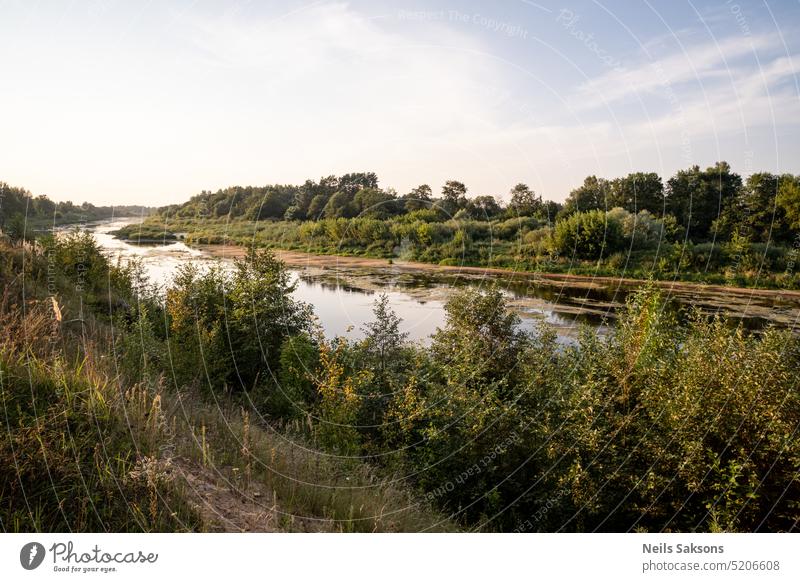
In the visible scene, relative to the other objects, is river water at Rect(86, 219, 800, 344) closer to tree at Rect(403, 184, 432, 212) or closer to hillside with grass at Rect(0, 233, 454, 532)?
tree at Rect(403, 184, 432, 212)

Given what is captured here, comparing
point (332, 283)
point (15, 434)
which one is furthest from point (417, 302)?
point (15, 434)

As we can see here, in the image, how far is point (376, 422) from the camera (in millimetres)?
7699

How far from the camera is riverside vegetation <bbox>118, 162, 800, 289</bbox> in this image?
10586 millimetres

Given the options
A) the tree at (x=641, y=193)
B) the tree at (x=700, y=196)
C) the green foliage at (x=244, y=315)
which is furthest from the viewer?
the tree at (x=700, y=196)

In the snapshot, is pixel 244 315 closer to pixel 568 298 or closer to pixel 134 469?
pixel 134 469

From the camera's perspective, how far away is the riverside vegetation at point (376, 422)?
297 centimetres

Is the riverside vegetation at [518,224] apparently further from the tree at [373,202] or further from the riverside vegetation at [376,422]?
the riverside vegetation at [376,422]

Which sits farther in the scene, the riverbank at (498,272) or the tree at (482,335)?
the riverbank at (498,272)

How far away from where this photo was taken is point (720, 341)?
21.0 ft

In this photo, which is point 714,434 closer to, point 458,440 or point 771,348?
point 771,348
